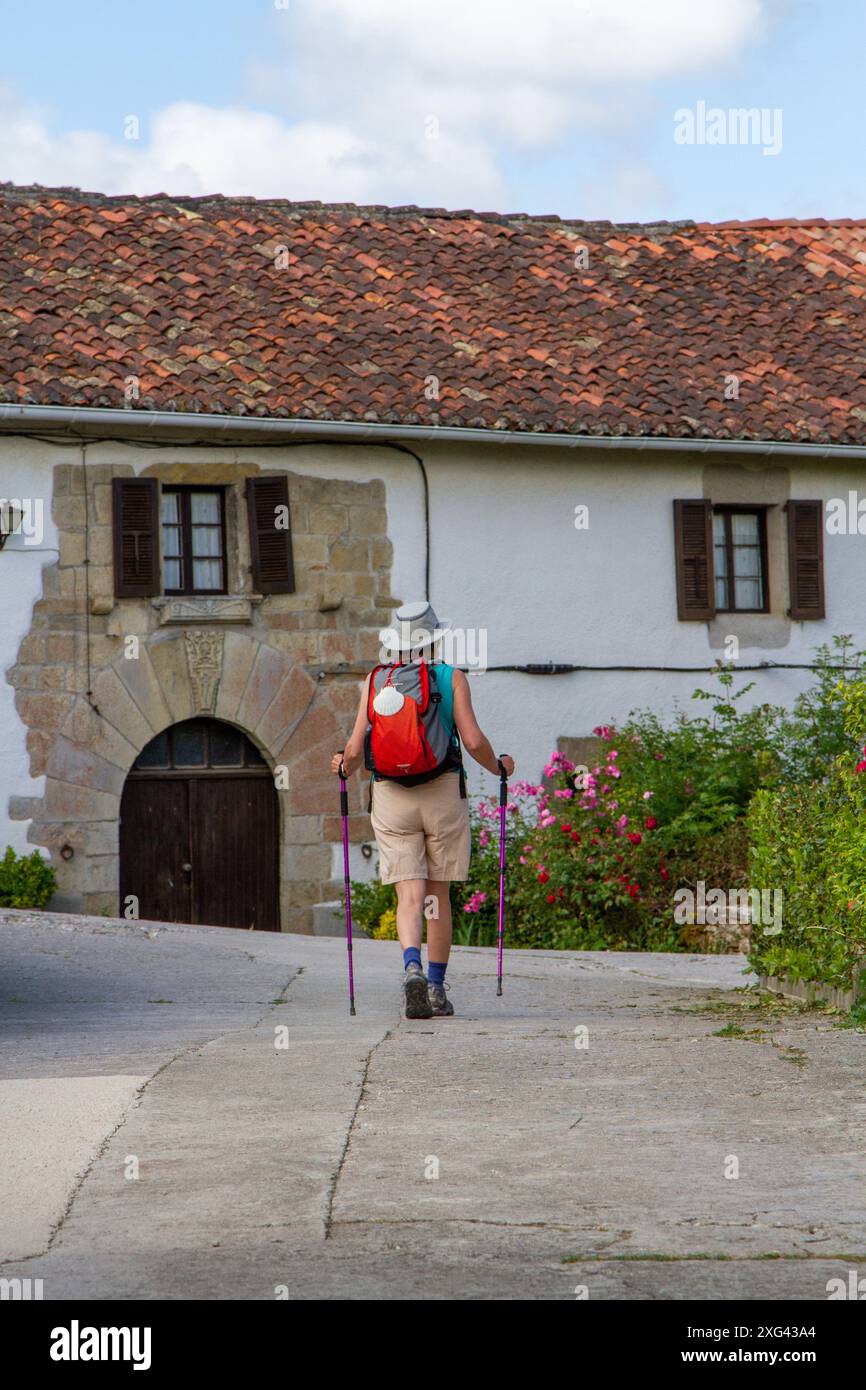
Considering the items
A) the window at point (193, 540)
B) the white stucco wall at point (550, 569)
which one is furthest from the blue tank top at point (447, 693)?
the window at point (193, 540)

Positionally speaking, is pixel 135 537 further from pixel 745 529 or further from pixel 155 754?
pixel 745 529

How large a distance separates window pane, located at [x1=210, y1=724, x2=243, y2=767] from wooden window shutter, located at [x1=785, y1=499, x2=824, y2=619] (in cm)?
502

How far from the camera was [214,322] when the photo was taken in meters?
16.0

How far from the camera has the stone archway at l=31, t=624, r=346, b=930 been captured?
1484 cm

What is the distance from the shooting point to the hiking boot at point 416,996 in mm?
7746

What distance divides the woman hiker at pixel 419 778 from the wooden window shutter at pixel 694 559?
28.9 ft

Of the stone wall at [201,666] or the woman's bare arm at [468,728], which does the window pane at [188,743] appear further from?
the woman's bare arm at [468,728]

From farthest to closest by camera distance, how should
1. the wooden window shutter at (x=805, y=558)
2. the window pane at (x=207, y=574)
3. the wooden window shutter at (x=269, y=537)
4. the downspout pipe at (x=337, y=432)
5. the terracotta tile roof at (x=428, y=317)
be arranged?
1. the wooden window shutter at (x=805, y=558)
2. the window pane at (x=207, y=574)
3. the wooden window shutter at (x=269, y=537)
4. the terracotta tile roof at (x=428, y=317)
5. the downspout pipe at (x=337, y=432)

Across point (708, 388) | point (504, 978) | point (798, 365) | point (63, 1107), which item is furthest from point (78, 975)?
point (798, 365)

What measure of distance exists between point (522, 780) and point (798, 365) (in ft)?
15.7

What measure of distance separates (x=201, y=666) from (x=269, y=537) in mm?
1180

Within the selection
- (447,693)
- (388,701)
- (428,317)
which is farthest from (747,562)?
(388,701)

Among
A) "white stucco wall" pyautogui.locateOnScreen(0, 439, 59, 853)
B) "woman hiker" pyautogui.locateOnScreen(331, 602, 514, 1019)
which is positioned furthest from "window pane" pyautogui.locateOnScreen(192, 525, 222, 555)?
"woman hiker" pyautogui.locateOnScreen(331, 602, 514, 1019)

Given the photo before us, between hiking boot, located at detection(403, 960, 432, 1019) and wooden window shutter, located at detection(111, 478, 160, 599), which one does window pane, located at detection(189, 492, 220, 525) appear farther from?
hiking boot, located at detection(403, 960, 432, 1019)
